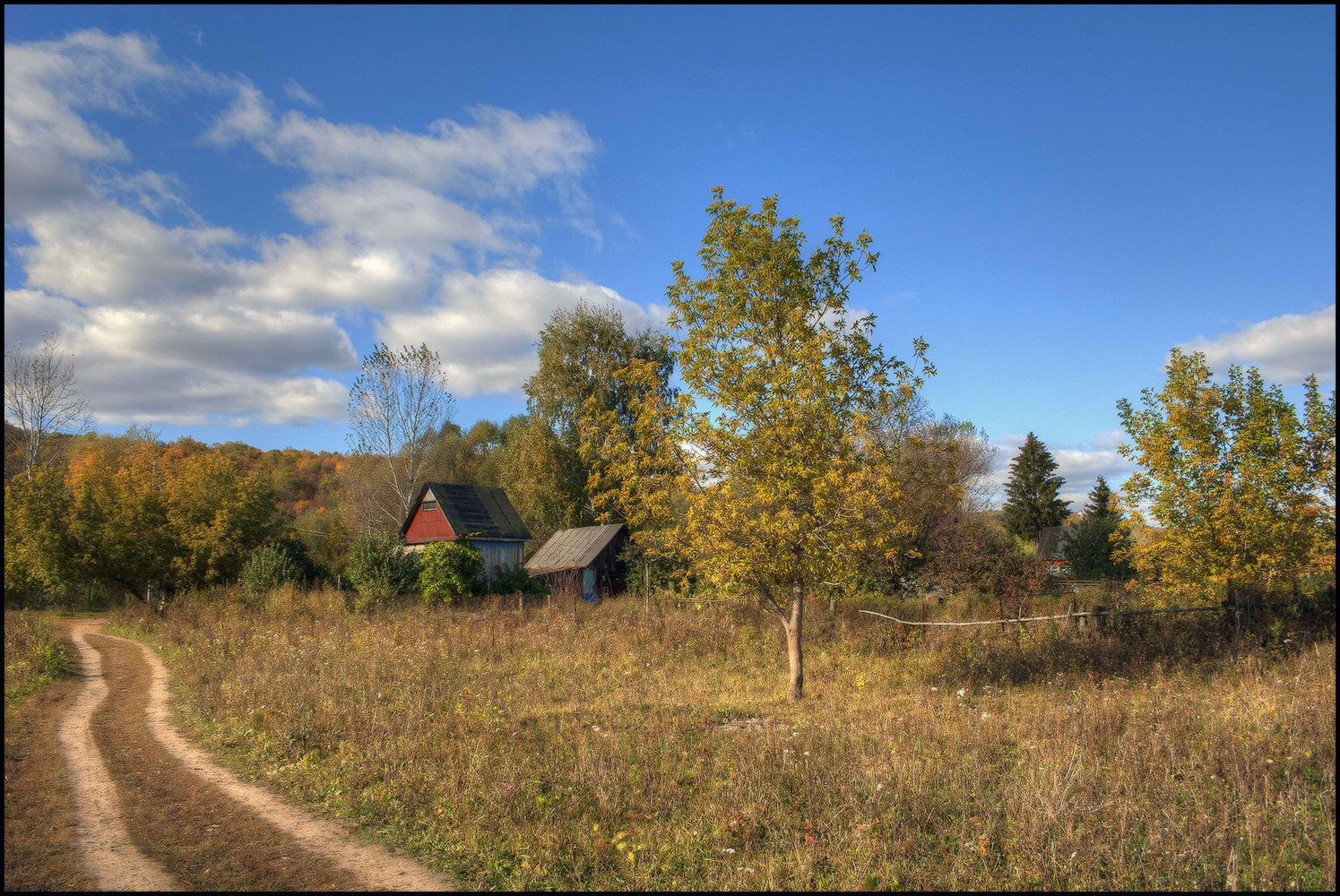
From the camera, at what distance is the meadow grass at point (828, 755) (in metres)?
5.72

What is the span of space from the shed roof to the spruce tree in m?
30.8

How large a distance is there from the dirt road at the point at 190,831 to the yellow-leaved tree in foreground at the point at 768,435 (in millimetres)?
5776

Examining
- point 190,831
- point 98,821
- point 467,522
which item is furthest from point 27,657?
point 467,522

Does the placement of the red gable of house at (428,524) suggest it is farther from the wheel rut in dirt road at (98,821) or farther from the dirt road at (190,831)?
the dirt road at (190,831)

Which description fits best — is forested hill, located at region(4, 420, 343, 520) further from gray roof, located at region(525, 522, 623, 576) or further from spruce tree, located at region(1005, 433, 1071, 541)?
spruce tree, located at region(1005, 433, 1071, 541)

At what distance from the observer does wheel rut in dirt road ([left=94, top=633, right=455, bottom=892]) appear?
5.74 metres

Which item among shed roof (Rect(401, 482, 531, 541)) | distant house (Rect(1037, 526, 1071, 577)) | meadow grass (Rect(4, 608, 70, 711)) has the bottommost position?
meadow grass (Rect(4, 608, 70, 711))

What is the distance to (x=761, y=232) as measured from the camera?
38.7 feet

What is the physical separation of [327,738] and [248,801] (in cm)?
177

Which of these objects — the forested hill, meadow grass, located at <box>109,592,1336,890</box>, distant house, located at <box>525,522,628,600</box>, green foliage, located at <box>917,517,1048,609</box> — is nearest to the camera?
meadow grass, located at <box>109,592,1336,890</box>

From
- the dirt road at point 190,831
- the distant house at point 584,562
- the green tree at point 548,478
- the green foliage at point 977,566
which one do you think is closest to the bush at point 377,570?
the distant house at point 584,562

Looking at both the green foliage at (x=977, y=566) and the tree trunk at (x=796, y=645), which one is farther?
the green foliage at (x=977, y=566)

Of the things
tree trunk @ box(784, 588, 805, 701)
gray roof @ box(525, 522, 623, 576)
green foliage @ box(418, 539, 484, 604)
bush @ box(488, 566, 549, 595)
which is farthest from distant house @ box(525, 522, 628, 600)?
tree trunk @ box(784, 588, 805, 701)

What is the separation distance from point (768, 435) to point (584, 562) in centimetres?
2287
